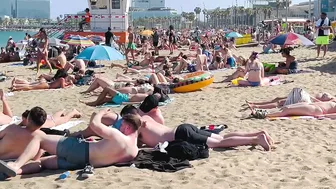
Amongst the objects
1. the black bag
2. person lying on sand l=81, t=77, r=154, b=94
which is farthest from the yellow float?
the black bag

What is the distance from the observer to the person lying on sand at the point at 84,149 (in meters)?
4.66

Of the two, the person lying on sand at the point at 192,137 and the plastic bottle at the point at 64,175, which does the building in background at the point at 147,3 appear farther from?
the plastic bottle at the point at 64,175

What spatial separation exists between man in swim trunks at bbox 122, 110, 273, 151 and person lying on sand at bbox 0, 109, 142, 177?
2.00ft

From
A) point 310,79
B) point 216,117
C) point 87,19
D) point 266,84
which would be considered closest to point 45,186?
point 216,117

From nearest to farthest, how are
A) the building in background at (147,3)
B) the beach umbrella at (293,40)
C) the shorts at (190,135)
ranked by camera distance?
1. the shorts at (190,135)
2. the beach umbrella at (293,40)
3. the building in background at (147,3)

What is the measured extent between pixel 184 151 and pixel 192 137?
0.27 meters

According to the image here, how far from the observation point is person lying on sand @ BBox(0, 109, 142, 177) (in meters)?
4.66

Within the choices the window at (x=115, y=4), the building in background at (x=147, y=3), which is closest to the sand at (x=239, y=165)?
the window at (x=115, y=4)

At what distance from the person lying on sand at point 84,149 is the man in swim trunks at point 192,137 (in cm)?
61

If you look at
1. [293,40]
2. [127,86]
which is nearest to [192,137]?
[127,86]

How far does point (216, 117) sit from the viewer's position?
7.77 metres

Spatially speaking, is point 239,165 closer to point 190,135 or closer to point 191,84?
point 190,135

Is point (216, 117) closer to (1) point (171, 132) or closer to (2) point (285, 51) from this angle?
(1) point (171, 132)

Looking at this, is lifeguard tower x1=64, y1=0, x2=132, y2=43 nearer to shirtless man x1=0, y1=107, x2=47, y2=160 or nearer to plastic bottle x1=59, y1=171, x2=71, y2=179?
shirtless man x1=0, y1=107, x2=47, y2=160
